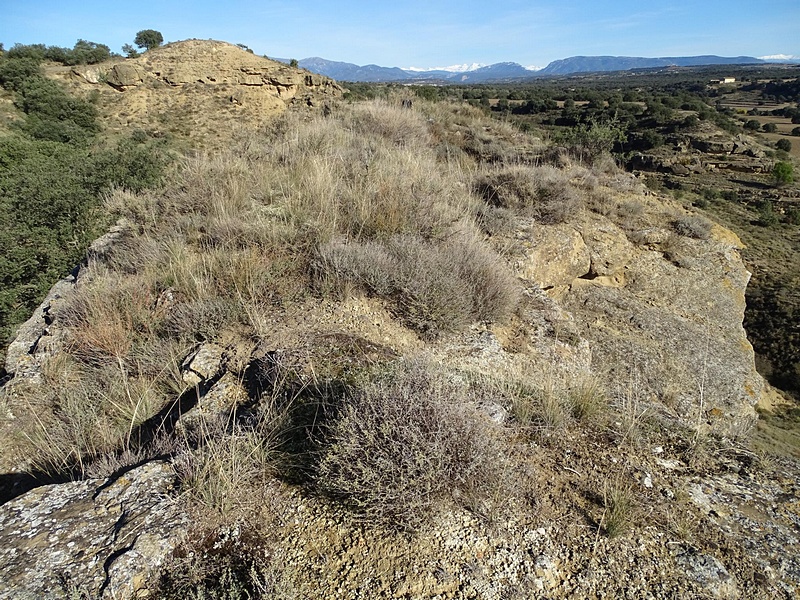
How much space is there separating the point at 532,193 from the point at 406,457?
18.9 feet

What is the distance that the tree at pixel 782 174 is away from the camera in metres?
27.1


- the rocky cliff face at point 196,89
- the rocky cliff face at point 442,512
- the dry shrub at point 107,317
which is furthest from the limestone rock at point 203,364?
the rocky cliff face at point 196,89

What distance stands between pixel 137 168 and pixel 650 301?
40.1 feet

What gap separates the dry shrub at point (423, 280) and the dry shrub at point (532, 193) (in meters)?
2.95

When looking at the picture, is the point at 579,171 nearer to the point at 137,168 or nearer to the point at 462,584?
the point at 462,584

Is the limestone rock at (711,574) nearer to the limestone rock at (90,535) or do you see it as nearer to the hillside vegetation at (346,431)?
the hillside vegetation at (346,431)

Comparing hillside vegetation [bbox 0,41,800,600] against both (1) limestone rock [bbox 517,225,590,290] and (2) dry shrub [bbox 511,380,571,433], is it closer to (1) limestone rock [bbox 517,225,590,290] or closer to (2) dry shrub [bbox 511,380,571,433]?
(2) dry shrub [bbox 511,380,571,433]

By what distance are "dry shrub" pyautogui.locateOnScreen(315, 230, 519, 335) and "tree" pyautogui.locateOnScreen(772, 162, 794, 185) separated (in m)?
33.4

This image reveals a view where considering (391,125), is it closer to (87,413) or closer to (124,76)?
(87,413)

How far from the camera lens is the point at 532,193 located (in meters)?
6.66

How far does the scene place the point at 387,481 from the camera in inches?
70.2

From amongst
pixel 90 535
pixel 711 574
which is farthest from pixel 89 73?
pixel 711 574

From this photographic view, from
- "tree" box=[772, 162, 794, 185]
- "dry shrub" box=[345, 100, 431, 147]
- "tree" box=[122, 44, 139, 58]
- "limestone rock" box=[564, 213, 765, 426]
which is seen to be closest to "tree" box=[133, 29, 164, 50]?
"tree" box=[122, 44, 139, 58]

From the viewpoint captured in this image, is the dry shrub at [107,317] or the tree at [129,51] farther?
the tree at [129,51]
